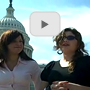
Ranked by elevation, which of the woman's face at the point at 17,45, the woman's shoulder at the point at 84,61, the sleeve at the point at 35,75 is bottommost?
the sleeve at the point at 35,75

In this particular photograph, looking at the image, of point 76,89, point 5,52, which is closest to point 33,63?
point 5,52

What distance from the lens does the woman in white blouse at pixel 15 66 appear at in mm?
4680

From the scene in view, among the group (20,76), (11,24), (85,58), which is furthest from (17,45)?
(11,24)

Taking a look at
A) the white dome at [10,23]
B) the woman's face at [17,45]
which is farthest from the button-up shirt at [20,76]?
the white dome at [10,23]

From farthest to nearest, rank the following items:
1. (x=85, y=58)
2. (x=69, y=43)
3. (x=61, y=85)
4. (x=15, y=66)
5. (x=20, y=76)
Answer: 1. (x=15, y=66)
2. (x=20, y=76)
3. (x=69, y=43)
4. (x=85, y=58)
5. (x=61, y=85)

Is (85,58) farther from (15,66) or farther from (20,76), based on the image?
(15,66)

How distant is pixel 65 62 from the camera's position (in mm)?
4297

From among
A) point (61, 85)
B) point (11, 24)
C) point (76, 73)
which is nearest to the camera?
point (61, 85)

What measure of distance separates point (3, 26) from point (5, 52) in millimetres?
70199

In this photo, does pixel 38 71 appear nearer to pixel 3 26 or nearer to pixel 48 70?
pixel 48 70

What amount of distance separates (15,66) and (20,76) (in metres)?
0.23

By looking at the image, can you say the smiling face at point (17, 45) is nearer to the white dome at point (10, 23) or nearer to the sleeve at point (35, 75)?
the sleeve at point (35, 75)

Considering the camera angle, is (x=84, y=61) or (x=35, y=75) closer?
(x=84, y=61)

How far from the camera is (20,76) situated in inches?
185
